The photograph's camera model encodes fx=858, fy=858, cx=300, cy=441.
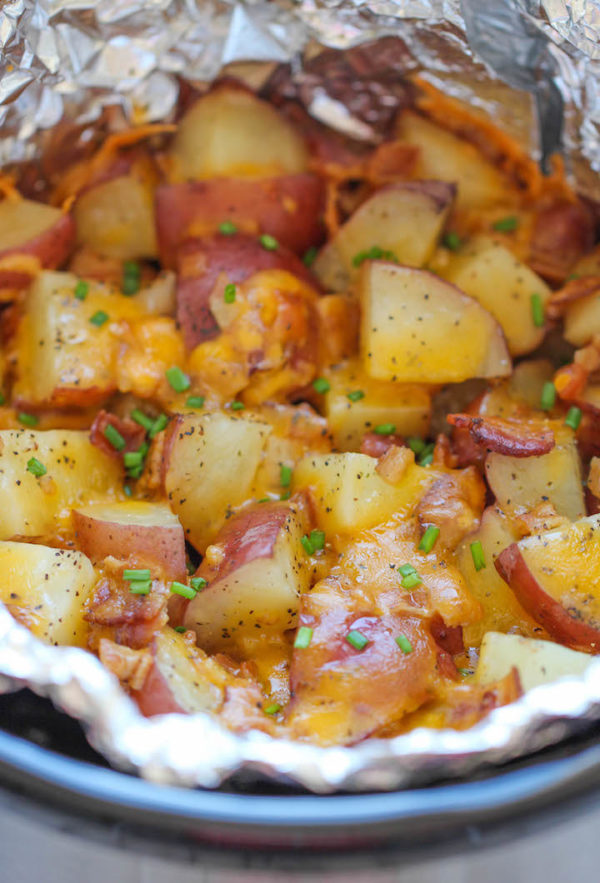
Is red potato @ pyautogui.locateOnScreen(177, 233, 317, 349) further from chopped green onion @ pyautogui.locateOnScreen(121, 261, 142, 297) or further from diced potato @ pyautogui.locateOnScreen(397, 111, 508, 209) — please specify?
diced potato @ pyautogui.locateOnScreen(397, 111, 508, 209)

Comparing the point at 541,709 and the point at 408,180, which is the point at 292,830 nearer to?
the point at 541,709

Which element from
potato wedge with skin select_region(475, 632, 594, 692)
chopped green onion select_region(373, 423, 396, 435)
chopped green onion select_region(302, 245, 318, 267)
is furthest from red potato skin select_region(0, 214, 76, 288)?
potato wedge with skin select_region(475, 632, 594, 692)

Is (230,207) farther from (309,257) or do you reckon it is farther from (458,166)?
(458,166)

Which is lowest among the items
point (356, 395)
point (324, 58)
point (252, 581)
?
point (252, 581)

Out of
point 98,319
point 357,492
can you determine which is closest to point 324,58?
point 98,319

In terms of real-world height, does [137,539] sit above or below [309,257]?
below

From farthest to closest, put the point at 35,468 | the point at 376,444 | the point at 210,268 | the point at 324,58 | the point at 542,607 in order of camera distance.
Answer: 1. the point at 324,58
2. the point at 210,268
3. the point at 376,444
4. the point at 35,468
5. the point at 542,607

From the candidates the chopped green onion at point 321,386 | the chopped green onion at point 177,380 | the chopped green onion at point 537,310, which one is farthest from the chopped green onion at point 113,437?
the chopped green onion at point 537,310
